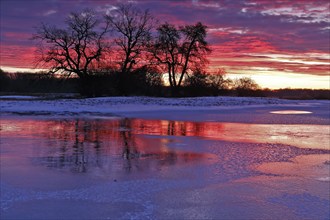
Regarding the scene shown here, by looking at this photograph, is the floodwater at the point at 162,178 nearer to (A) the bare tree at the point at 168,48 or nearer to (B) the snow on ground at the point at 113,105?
(B) the snow on ground at the point at 113,105

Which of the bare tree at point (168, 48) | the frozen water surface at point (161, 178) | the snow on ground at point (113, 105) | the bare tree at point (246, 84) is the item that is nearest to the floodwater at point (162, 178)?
the frozen water surface at point (161, 178)

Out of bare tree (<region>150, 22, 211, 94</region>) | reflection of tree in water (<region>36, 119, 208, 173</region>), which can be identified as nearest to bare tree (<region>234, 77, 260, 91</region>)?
bare tree (<region>150, 22, 211, 94</region>)

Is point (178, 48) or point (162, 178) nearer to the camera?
point (162, 178)

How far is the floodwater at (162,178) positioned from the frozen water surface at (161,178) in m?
0.02

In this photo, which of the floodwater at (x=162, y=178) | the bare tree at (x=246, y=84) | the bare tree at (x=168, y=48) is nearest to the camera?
the floodwater at (x=162, y=178)

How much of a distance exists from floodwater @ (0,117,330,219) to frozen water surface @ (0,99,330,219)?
0.02 meters

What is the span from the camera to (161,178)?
26.3ft

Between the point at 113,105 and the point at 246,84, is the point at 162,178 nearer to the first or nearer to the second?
the point at 113,105

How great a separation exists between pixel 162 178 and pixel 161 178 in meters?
0.02

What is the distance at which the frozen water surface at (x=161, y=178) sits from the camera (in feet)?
19.7

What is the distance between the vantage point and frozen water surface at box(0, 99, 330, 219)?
6.01 metres

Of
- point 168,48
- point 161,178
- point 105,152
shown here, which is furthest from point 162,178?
point 168,48

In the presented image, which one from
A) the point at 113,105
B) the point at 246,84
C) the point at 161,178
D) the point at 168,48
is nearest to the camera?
the point at 161,178

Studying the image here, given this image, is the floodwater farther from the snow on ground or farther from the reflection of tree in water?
the snow on ground
